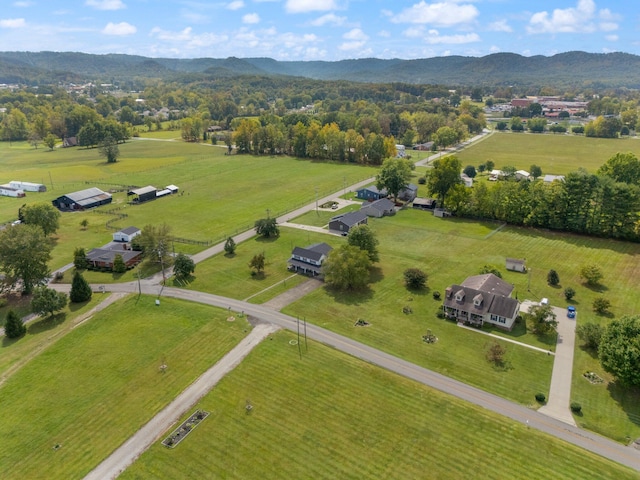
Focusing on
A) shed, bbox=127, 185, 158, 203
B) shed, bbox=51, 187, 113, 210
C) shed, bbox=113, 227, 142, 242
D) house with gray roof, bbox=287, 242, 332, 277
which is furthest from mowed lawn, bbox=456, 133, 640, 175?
shed, bbox=51, 187, 113, 210

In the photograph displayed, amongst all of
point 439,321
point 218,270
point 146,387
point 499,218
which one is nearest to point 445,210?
point 499,218

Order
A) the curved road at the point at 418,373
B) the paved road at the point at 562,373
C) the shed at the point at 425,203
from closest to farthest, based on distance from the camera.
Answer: the curved road at the point at 418,373 → the paved road at the point at 562,373 → the shed at the point at 425,203

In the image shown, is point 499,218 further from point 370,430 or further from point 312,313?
point 370,430

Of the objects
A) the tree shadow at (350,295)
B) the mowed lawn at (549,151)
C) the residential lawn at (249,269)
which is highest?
the mowed lawn at (549,151)

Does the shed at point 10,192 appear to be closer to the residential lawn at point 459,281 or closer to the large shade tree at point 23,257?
the large shade tree at point 23,257

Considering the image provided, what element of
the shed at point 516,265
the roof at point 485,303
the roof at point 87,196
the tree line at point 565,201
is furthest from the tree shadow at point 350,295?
the roof at point 87,196

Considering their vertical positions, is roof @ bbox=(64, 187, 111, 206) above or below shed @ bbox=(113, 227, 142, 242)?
above

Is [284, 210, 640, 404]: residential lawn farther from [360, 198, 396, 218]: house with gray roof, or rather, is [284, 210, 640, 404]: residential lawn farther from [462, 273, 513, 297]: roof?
[462, 273, 513, 297]: roof
